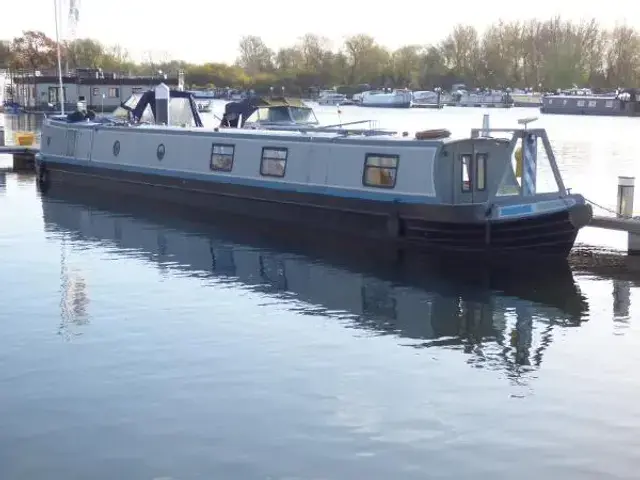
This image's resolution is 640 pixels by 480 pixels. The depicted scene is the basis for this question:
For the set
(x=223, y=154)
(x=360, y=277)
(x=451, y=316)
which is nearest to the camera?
(x=451, y=316)

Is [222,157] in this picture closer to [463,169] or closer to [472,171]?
[463,169]

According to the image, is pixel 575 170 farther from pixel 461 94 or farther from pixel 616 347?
pixel 461 94

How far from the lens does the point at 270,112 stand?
31031mm

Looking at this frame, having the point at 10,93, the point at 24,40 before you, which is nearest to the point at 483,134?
the point at 10,93

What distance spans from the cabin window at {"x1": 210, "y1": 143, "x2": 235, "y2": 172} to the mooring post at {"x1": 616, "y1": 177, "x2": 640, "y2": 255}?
10.5m

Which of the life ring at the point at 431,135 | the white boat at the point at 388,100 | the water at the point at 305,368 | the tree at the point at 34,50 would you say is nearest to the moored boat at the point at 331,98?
the white boat at the point at 388,100

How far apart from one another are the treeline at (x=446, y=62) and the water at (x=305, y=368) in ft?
374

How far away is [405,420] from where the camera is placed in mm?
10750

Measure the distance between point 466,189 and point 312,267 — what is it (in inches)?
152

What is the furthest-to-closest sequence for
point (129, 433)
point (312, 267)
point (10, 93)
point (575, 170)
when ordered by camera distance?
point (10, 93), point (575, 170), point (312, 267), point (129, 433)

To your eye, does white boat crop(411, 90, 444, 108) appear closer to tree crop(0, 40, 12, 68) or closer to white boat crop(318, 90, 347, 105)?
white boat crop(318, 90, 347, 105)

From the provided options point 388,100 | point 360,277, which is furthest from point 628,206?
point 388,100

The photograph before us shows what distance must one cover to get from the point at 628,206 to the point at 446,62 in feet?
442

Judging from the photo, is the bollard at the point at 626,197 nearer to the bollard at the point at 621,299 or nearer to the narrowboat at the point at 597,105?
the bollard at the point at 621,299
